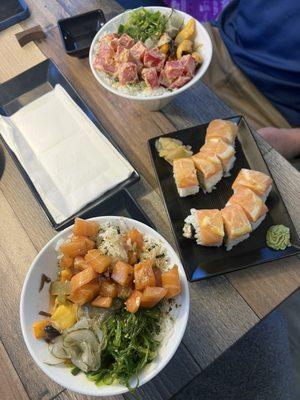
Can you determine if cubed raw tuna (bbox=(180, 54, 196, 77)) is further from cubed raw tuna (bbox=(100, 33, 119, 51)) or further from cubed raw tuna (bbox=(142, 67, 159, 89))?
cubed raw tuna (bbox=(100, 33, 119, 51))

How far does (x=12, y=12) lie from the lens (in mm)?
1595

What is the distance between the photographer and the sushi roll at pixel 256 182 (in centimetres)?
113

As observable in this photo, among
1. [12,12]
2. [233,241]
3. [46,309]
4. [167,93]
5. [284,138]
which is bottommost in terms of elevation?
[284,138]

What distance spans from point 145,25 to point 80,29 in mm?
317

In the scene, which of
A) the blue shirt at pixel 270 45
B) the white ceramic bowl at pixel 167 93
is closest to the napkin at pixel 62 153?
the white ceramic bowl at pixel 167 93

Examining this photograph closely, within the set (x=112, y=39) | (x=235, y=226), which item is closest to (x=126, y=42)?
(x=112, y=39)

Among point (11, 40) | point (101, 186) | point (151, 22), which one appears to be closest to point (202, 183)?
point (101, 186)

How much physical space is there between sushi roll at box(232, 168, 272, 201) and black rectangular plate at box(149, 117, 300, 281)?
0.13 feet

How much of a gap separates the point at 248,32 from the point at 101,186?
945 millimetres

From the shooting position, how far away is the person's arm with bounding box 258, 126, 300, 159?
1.47 meters

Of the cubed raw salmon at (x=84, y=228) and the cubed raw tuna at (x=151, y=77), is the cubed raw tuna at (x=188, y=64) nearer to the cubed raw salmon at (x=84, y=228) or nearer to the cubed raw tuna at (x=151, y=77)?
the cubed raw tuna at (x=151, y=77)

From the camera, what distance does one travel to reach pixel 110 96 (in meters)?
1.40

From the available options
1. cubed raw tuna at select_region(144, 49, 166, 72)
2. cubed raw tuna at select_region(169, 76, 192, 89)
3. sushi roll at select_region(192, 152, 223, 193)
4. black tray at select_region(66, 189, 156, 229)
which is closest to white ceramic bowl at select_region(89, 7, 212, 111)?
A: cubed raw tuna at select_region(169, 76, 192, 89)

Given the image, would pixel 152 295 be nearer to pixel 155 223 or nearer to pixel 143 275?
pixel 143 275
